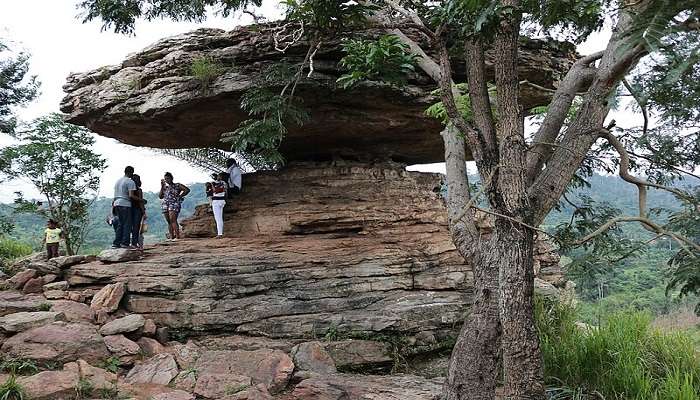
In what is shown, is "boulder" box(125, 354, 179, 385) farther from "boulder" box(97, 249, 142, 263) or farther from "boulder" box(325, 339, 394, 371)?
"boulder" box(97, 249, 142, 263)

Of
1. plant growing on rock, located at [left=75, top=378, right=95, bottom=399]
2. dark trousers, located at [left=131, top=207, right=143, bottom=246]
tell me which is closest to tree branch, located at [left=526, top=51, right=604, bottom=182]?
plant growing on rock, located at [left=75, top=378, right=95, bottom=399]

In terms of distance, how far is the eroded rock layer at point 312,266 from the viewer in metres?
6.79

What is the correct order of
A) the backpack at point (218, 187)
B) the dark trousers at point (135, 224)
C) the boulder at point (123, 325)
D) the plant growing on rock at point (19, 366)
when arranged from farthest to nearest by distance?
the backpack at point (218, 187) → the dark trousers at point (135, 224) → the boulder at point (123, 325) → the plant growing on rock at point (19, 366)

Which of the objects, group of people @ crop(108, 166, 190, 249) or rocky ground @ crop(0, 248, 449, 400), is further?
group of people @ crop(108, 166, 190, 249)

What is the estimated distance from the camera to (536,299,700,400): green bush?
507 cm

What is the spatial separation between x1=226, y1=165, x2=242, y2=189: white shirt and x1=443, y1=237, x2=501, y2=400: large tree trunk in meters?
5.52

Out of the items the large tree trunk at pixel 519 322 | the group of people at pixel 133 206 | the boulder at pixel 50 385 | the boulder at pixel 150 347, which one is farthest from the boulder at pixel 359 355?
the group of people at pixel 133 206

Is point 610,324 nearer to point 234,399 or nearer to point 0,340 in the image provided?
point 234,399

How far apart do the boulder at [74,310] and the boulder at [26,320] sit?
146mm

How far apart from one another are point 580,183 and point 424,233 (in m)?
2.77

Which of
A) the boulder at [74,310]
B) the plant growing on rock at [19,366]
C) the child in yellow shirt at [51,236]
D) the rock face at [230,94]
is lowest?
the plant growing on rock at [19,366]

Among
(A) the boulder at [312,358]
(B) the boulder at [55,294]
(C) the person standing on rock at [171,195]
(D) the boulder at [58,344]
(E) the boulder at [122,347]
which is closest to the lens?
(D) the boulder at [58,344]

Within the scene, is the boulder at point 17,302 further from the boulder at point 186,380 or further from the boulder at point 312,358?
the boulder at point 312,358

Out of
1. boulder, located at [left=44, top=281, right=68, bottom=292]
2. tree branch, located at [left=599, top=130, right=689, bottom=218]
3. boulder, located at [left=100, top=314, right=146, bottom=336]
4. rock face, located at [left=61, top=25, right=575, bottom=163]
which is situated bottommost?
boulder, located at [left=100, top=314, right=146, bottom=336]
